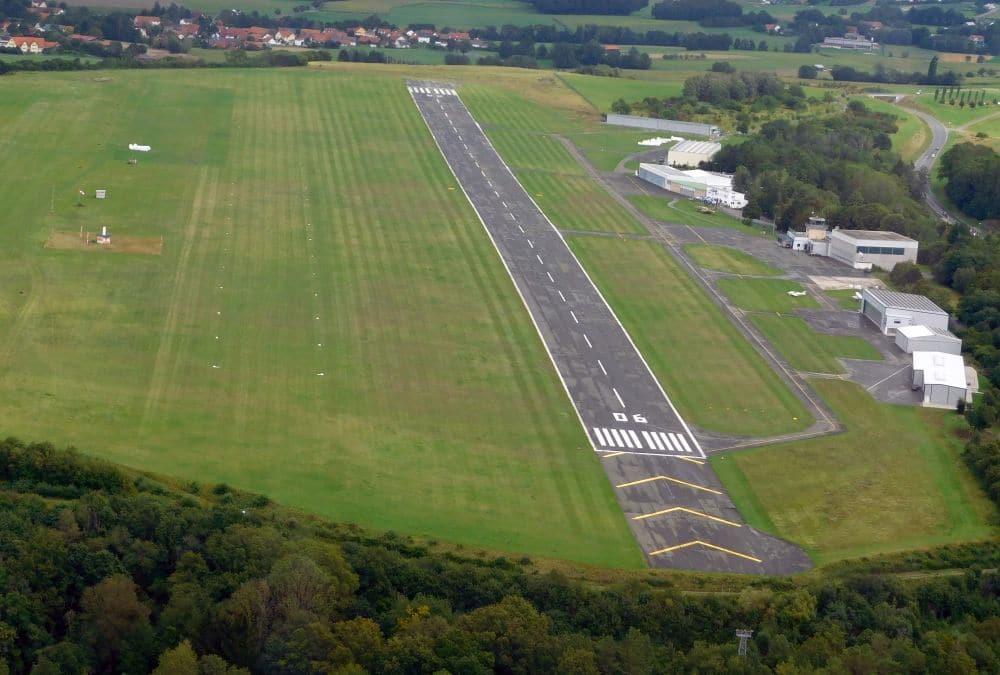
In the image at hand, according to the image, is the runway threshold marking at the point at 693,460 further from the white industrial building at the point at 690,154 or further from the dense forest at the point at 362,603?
the white industrial building at the point at 690,154

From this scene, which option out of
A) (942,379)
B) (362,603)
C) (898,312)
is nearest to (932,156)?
(898,312)

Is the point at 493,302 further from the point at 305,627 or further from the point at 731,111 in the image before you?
the point at 731,111

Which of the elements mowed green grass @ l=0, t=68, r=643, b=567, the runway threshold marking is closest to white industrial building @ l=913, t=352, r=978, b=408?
the runway threshold marking

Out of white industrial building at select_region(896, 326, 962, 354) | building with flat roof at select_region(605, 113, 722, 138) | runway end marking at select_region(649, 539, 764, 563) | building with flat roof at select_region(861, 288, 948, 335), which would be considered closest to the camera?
runway end marking at select_region(649, 539, 764, 563)

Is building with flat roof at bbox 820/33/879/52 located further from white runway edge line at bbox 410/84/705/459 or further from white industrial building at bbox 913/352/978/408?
white industrial building at bbox 913/352/978/408

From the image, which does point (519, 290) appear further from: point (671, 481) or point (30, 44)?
point (30, 44)

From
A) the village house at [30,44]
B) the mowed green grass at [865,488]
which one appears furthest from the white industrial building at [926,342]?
the village house at [30,44]

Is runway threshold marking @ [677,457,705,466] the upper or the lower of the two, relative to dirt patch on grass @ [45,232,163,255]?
lower
